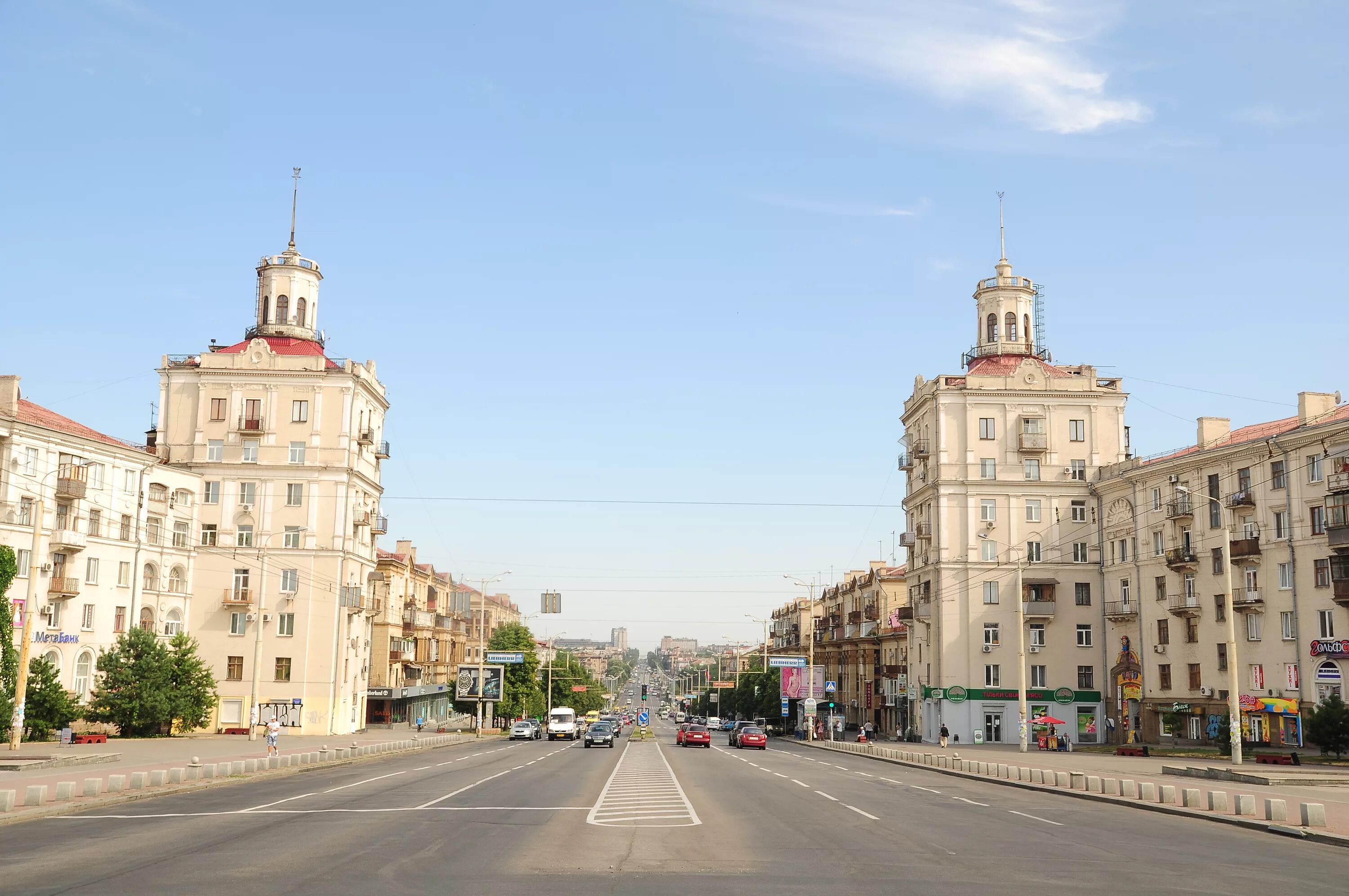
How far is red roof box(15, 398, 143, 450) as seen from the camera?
2530 inches

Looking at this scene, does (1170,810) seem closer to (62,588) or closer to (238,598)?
(62,588)

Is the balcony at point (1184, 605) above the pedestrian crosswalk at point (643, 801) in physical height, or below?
above

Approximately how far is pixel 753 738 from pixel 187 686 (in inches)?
1463

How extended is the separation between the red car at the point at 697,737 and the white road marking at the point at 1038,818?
52956 millimetres

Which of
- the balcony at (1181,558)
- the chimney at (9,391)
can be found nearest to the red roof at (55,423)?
the chimney at (9,391)

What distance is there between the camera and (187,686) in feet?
229

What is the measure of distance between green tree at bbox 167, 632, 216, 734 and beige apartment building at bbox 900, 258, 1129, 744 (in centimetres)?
4868

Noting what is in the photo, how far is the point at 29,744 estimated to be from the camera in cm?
5450

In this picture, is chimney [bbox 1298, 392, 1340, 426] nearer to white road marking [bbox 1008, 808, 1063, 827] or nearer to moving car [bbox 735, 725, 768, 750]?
moving car [bbox 735, 725, 768, 750]

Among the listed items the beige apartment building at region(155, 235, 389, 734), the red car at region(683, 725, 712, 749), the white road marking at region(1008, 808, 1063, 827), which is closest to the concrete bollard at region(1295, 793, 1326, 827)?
the white road marking at region(1008, 808, 1063, 827)

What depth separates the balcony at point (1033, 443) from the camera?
278 ft

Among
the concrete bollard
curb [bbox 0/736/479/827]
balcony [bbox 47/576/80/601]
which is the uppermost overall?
balcony [bbox 47/576/80/601]

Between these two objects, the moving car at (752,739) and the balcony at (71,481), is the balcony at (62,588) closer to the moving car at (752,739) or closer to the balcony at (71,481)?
the balcony at (71,481)

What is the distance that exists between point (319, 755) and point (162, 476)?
112 ft
